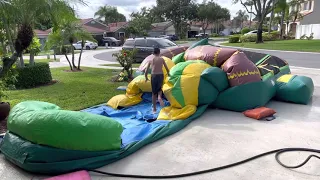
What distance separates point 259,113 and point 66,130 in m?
3.77

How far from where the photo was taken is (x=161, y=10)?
5703cm

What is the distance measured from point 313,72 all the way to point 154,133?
30.3 ft

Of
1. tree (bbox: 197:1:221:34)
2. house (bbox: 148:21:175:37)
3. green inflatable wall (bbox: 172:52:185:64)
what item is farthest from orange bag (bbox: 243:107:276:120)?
house (bbox: 148:21:175:37)

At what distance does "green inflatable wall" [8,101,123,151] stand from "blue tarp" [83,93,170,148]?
51cm

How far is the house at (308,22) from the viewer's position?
112 feet

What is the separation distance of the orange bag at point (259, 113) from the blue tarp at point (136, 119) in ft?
5.70

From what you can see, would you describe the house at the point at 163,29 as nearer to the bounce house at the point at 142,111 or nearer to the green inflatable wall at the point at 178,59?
the bounce house at the point at 142,111

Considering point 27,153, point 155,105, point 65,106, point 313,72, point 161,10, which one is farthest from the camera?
point 161,10

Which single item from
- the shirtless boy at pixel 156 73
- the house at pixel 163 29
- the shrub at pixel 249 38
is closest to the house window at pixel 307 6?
the shrub at pixel 249 38

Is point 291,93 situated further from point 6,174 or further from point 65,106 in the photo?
point 6,174

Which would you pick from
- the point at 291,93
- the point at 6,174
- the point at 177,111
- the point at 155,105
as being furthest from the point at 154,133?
the point at 291,93

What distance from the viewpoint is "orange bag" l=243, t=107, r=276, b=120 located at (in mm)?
5591

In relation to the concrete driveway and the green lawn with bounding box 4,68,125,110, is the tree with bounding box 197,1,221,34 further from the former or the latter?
the concrete driveway

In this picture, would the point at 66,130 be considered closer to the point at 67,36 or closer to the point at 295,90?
the point at 295,90
